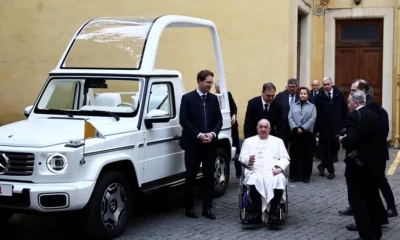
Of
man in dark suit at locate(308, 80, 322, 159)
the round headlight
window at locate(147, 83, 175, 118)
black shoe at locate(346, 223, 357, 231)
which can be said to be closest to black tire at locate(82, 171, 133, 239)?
the round headlight

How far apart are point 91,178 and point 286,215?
2636 millimetres

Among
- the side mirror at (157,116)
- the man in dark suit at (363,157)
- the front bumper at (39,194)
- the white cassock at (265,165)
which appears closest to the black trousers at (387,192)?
the man in dark suit at (363,157)

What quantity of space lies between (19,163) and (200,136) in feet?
7.61

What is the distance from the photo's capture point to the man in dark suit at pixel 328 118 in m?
11.3

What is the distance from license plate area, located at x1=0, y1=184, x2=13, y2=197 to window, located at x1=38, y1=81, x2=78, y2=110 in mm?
1739

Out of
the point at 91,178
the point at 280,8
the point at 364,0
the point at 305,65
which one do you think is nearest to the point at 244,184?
the point at 91,178

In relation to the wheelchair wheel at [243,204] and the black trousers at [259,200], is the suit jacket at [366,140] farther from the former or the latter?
the wheelchair wheel at [243,204]

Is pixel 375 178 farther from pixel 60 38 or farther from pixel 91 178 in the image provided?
pixel 60 38

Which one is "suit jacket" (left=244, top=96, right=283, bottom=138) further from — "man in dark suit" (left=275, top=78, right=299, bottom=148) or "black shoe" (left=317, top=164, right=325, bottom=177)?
"black shoe" (left=317, top=164, right=325, bottom=177)

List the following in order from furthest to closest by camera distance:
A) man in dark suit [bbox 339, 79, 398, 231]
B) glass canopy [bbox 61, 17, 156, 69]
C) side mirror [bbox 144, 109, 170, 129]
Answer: glass canopy [bbox 61, 17, 156, 69]
side mirror [bbox 144, 109, 170, 129]
man in dark suit [bbox 339, 79, 398, 231]

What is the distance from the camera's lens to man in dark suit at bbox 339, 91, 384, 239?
21.9 ft

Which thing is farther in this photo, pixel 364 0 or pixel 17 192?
pixel 364 0

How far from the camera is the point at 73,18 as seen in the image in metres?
15.3

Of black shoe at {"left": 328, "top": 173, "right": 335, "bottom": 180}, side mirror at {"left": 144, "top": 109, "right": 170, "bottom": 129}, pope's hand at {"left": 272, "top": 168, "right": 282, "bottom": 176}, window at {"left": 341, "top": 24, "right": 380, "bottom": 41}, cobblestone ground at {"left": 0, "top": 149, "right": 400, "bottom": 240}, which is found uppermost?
window at {"left": 341, "top": 24, "right": 380, "bottom": 41}
